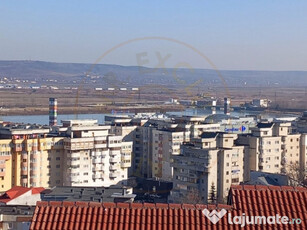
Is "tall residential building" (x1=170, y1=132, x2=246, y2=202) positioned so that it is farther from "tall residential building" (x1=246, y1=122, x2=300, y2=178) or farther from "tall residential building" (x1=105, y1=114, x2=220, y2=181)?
"tall residential building" (x1=105, y1=114, x2=220, y2=181)

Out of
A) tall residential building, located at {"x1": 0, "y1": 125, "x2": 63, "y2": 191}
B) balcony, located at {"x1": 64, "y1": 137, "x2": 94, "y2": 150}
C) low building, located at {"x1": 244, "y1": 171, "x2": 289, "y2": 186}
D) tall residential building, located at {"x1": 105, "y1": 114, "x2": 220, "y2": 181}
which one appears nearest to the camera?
low building, located at {"x1": 244, "y1": 171, "x2": 289, "y2": 186}

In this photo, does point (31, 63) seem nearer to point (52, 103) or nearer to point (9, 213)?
point (52, 103)

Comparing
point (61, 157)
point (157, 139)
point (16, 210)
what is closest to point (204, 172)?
point (61, 157)

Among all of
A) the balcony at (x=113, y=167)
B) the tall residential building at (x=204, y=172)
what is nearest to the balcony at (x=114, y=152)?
the balcony at (x=113, y=167)

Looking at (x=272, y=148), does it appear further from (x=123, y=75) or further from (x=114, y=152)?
(x=123, y=75)

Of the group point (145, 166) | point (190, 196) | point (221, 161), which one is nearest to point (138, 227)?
point (190, 196)

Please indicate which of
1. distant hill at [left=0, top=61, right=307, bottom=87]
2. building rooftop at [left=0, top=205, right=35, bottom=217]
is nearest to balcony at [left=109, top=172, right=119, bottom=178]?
building rooftop at [left=0, top=205, right=35, bottom=217]
